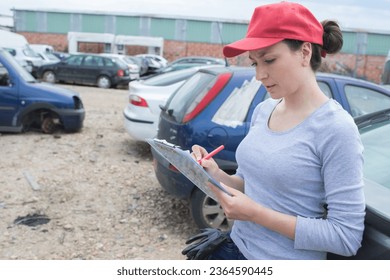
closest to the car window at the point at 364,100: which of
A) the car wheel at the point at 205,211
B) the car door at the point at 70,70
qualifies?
the car wheel at the point at 205,211

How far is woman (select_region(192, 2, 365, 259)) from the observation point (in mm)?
1242

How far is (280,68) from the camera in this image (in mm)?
1347

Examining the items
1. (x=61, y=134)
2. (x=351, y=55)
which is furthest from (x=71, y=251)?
(x=351, y=55)

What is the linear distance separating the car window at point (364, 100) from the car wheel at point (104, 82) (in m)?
13.4

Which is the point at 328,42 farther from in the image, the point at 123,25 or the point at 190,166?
the point at 123,25

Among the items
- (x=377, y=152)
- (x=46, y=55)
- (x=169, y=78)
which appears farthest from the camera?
(x=46, y=55)

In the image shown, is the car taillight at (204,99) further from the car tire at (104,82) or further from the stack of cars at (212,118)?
the car tire at (104,82)

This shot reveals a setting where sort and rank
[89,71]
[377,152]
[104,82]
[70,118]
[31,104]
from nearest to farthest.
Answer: [377,152], [31,104], [70,118], [104,82], [89,71]

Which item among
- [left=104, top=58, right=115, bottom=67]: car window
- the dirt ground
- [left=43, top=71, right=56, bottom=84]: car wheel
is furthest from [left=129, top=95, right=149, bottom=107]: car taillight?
[left=43, top=71, right=56, bottom=84]: car wheel

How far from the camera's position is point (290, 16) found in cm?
131

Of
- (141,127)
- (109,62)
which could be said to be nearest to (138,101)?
(141,127)

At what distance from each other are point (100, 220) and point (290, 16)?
326 cm

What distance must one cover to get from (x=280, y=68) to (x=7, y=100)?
6.61m

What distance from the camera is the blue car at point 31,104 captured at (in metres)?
7.07
